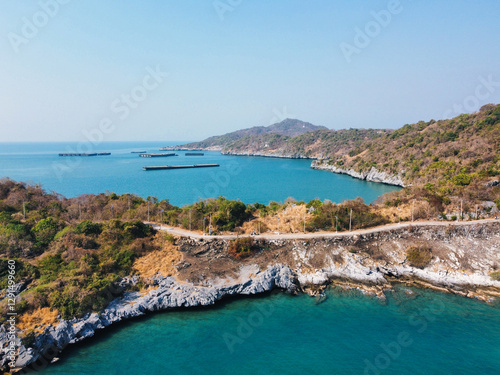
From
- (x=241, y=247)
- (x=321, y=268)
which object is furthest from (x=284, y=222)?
(x=321, y=268)

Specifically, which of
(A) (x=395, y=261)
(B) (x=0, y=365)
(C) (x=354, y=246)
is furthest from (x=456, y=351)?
(B) (x=0, y=365)

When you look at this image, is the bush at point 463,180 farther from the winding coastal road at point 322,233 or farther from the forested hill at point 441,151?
the winding coastal road at point 322,233

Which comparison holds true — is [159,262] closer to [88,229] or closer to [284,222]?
[88,229]

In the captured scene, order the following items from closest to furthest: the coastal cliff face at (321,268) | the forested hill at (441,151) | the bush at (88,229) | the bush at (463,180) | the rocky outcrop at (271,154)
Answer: the coastal cliff face at (321,268) < the bush at (88,229) < the bush at (463,180) < the forested hill at (441,151) < the rocky outcrop at (271,154)

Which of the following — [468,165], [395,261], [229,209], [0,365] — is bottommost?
[0,365]

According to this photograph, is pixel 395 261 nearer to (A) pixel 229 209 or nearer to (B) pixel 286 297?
(B) pixel 286 297

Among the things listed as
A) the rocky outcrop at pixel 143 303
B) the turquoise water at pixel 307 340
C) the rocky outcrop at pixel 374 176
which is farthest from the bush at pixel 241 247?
the rocky outcrop at pixel 374 176

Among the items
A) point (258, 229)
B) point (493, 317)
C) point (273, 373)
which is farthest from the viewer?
point (258, 229)
